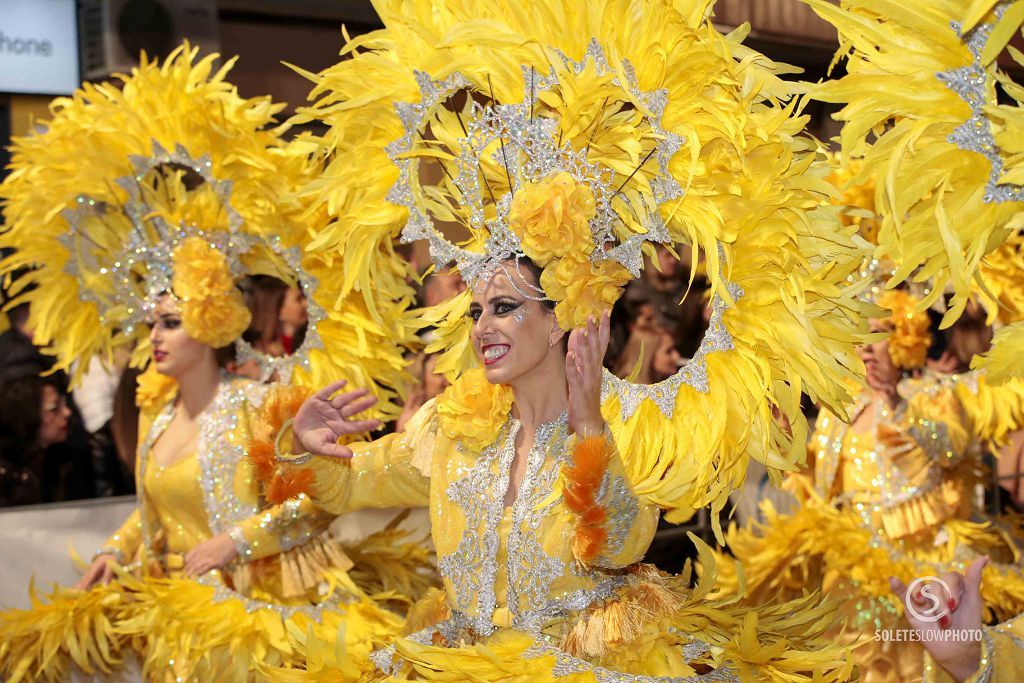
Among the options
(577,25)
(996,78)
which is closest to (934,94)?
(996,78)

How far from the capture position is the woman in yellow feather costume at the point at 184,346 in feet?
12.1

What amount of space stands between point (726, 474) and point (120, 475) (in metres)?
3.82

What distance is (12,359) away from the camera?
5.41 metres

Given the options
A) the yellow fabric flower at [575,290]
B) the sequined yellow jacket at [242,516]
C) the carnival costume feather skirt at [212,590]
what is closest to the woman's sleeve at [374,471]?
the yellow fabric flower at [575,290]

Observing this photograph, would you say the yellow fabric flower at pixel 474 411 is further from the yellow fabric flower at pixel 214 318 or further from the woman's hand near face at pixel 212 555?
the yellow fabric flower at pixel 214 318

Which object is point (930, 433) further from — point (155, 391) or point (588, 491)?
point (155, 391)

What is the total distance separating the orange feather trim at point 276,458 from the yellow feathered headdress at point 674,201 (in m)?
0.56

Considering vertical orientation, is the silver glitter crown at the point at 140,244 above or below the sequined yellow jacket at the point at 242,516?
above

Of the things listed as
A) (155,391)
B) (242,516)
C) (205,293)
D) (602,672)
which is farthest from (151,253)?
(602,672)

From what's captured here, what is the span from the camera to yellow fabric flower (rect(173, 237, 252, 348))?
384 centimetres

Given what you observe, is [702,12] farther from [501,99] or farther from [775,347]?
[775,347]

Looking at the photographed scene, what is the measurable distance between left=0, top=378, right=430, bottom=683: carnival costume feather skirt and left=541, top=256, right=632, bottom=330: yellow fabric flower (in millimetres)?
1390

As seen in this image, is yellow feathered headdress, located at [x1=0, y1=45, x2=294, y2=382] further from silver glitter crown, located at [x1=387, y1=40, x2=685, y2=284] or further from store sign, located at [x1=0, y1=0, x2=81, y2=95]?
silver glitter crown, located at [x1=387, y1=40, x2=685, y2=284]

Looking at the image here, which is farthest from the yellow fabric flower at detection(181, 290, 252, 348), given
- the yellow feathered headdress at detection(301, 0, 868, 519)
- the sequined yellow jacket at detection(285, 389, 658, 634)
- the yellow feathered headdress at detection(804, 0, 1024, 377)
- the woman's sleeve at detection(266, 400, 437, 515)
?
the yellow feathered headdress at detection(804, 0, 1024, 377)
